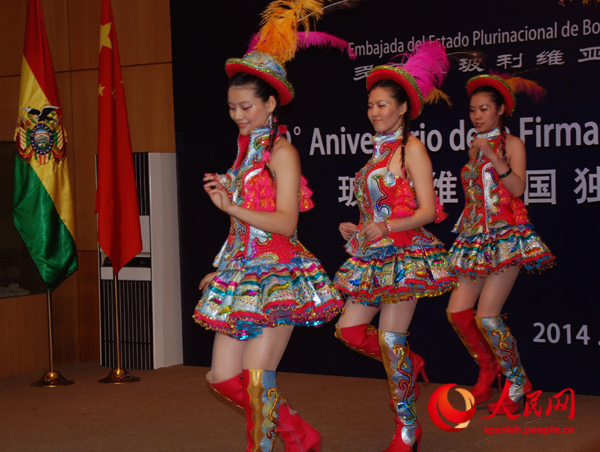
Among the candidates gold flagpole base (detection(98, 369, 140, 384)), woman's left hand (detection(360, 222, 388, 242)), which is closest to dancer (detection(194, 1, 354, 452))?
woman's left hand (detection(360, 222, 388, 242))

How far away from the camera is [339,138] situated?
5719 millimetres

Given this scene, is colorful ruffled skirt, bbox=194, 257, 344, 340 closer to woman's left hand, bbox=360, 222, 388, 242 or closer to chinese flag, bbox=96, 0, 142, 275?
woman's left hand, bbox=360, 222, 388, 242

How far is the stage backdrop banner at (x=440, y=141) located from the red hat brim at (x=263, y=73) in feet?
7.33

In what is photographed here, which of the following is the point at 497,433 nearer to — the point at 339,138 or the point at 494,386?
the point at 494,386

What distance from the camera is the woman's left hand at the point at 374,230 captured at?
11.7 feet

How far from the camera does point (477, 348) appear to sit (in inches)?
187

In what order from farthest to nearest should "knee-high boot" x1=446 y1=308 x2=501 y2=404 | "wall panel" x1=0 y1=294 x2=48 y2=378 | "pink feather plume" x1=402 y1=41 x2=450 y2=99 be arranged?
"wall panel" x1=0 y1=294 x2=48 y2=378 < "knee-high boot" x1=446 y1=308 x2=501 y2=404 < "pink feather plume" x1=402 y1=41 x2=450 y2=99

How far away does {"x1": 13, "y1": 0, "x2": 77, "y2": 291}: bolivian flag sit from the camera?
5629mm

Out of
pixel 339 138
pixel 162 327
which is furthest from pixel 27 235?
pixel 339 138

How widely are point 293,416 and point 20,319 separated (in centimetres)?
339

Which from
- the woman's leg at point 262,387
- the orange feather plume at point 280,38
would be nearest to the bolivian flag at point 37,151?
the orange feather plume at point 280,38

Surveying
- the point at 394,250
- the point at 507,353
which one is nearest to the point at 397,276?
the point at 394,250

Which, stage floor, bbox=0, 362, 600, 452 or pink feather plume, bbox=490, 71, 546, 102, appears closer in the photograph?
stage floor, bbox=0, 362, 600, 452

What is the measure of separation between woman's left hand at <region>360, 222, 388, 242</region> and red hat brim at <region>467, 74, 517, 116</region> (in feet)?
4.93
